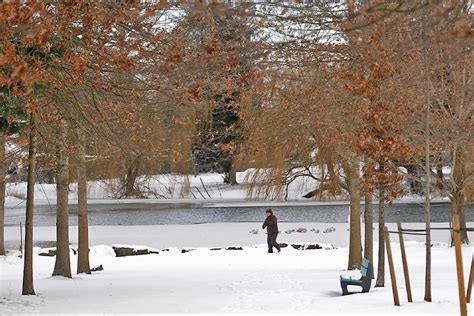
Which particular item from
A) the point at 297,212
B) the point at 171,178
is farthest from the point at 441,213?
the point at 171,178

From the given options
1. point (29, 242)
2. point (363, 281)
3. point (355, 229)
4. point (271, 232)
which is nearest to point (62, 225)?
point (29, 242)

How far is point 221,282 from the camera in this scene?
16.5 metres

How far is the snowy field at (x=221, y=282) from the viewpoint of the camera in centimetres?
1249

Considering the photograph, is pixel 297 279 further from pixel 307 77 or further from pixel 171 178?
pixel 171 178

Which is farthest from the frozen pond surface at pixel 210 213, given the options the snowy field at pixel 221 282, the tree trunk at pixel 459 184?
the tree trunk at pixel 459 184

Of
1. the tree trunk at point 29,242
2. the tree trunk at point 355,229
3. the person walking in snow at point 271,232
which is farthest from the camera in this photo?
the person walking in snow at point 271,232

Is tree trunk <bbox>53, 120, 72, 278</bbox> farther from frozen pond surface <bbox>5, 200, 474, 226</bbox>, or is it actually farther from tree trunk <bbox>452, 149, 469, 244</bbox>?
frozen pond surface <bbox>5, 200, 474, 226</bbox>

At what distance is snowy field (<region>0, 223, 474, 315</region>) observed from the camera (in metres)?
12.5

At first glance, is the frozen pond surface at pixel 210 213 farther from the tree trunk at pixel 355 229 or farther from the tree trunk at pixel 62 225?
the tree trunk at pixel 62 225

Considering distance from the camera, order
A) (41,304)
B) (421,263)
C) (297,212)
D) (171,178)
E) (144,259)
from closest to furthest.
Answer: (41,304) < (421,263) < (144,259) < (297,212) < (171,178)

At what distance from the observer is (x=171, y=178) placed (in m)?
48.2

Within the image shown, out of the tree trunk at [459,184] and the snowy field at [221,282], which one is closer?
the snowy field at [221,282]

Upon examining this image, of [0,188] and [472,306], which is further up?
[0,188]

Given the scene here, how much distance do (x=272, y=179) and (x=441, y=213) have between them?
8318mm
